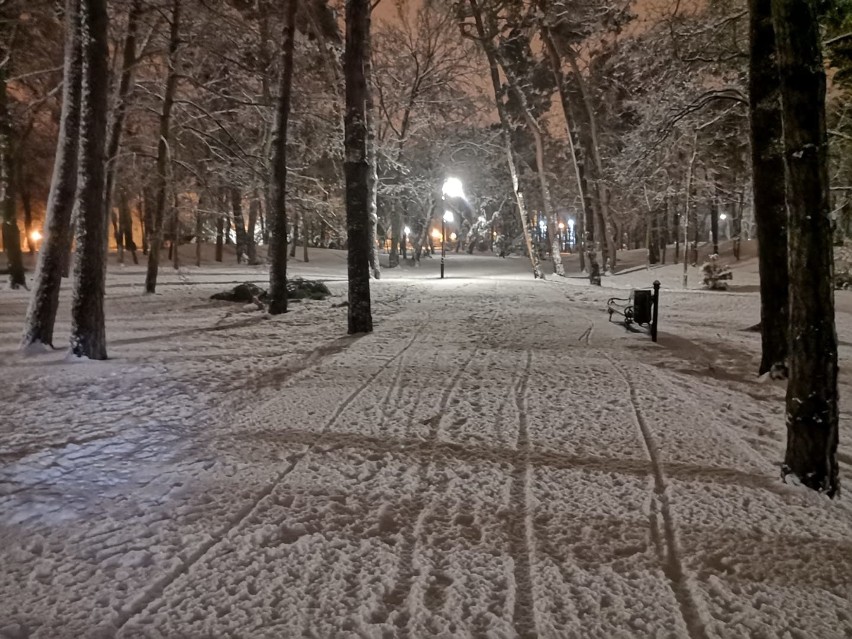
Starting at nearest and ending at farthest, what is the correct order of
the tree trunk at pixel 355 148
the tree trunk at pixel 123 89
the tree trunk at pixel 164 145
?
the tree trunk at pixel 355 148 < the tree trunk at pixel 123 89 < the tree trunk at pixel 164 145

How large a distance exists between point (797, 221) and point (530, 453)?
2500 millimetres

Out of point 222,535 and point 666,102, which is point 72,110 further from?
point 666,102

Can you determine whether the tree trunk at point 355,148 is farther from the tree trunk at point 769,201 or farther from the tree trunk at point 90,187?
the tree trunk at point 769,201

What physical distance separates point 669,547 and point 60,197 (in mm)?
8628

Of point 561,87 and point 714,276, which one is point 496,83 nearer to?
point 561,87

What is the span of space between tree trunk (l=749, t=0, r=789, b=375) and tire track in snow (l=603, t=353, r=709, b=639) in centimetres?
316

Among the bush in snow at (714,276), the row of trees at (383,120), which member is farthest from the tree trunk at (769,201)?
the bush in snow at (714,276)

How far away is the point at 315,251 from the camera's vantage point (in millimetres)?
44469

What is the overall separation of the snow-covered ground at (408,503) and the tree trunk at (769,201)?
28.0 inches

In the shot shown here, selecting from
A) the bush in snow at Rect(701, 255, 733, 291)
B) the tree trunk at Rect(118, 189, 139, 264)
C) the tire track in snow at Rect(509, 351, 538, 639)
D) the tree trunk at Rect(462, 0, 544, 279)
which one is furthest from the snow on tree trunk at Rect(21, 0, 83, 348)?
the tree trunk at Rect(118, 189, 139, 264)

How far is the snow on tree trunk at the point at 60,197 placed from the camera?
7816mm

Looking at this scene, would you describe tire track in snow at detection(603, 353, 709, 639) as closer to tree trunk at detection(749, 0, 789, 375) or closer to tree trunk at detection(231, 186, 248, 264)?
tree trunk at detection(749, 0, 789, 375)

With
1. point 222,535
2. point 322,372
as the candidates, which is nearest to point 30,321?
Answer: point 322,372

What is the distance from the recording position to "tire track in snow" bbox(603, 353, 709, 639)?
2.59 metres
